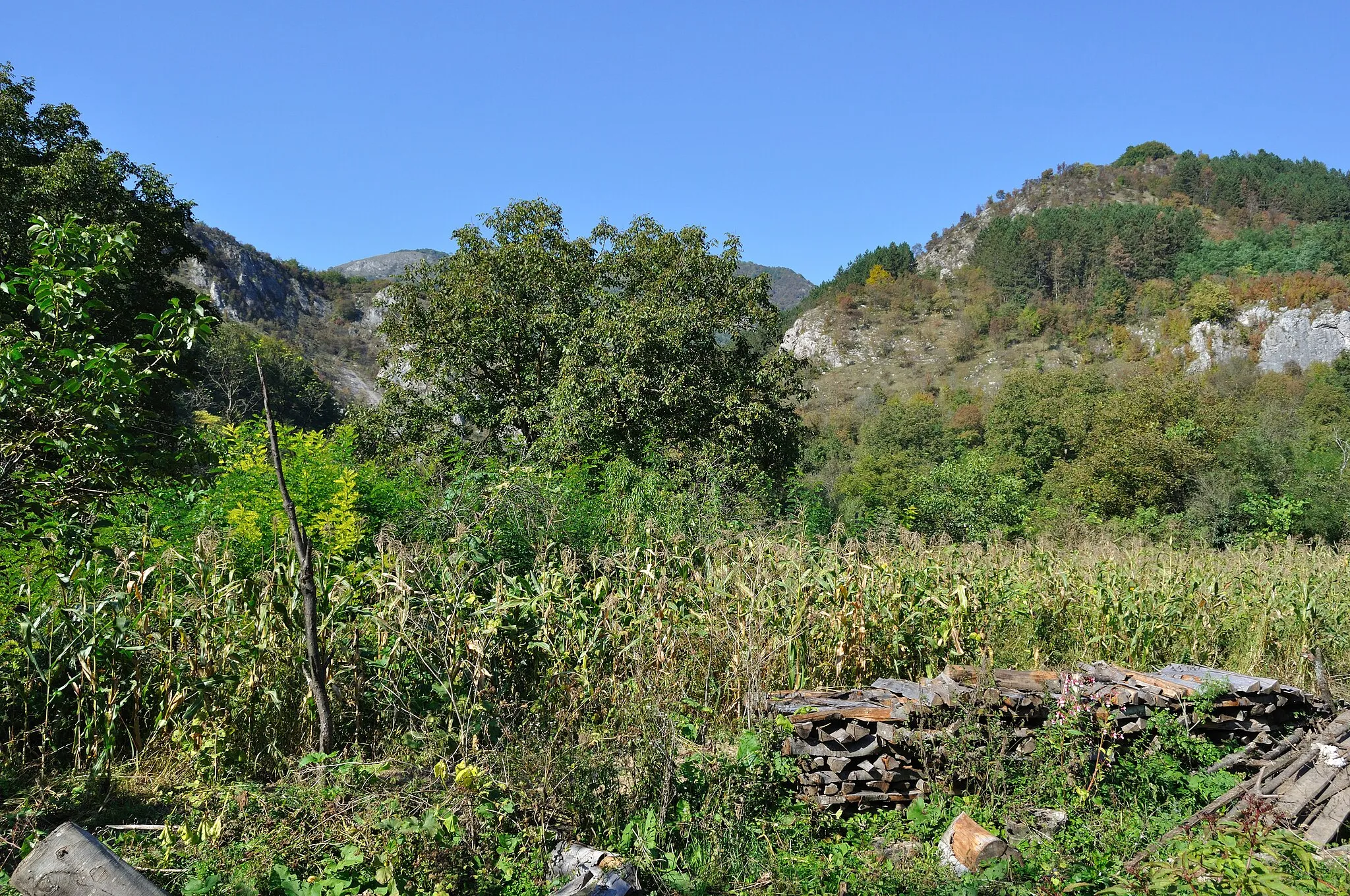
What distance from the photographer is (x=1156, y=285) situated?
76688 mm

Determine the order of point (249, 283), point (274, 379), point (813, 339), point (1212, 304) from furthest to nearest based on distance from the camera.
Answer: point (813, 339)
point (249, 283)
point (1212, 304)
point (274, 379)

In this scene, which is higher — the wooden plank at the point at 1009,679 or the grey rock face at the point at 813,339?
the grey rock face at the point at 813,339

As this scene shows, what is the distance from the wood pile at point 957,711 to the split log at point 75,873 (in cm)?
301

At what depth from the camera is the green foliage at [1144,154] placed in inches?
4646

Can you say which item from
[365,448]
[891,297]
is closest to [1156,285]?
[891,297]

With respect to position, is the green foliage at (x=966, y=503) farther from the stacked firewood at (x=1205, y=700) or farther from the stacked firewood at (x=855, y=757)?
the stacked firewood at (x=855, y=757)

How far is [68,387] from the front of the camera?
3.38m

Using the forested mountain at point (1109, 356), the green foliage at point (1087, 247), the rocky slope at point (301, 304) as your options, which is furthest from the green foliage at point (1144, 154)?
the rocky slope at point (301, 304)

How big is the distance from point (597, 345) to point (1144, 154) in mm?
137534

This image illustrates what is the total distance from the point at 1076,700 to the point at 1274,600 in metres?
3.57

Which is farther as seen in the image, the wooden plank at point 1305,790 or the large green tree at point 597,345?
the large green tree at point 597,345

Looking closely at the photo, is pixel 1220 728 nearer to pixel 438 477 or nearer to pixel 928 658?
pixel 928 658

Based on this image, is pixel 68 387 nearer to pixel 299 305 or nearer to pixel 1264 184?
pixel 299 305

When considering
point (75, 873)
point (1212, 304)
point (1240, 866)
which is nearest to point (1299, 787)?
point (1240, 866)
